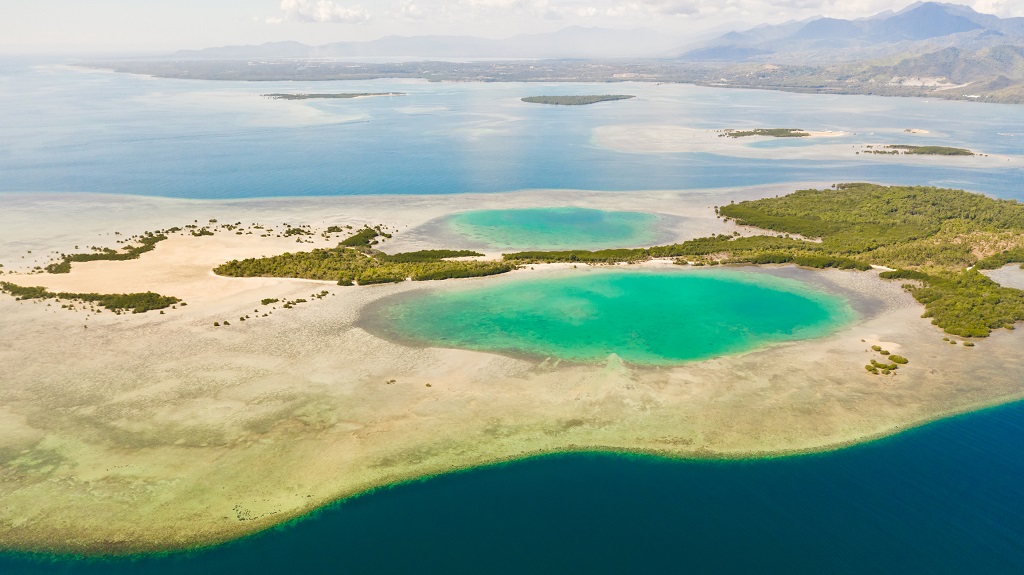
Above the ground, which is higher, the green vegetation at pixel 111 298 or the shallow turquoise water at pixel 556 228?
the shallow turquoise water at pixel 556 228

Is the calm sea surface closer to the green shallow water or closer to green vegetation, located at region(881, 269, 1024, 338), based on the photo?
the green shallow water

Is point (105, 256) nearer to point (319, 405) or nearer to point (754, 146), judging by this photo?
point (319, 405)

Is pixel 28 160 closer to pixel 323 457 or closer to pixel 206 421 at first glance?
pixel 206 421

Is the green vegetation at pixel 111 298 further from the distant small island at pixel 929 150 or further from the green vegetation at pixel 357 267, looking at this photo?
the distant small island at pixel 929 150

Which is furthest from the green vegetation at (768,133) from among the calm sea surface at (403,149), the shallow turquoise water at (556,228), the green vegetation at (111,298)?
the green vegetation at (111,298)

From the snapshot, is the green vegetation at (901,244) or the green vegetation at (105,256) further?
the green vegetation at (105,256)

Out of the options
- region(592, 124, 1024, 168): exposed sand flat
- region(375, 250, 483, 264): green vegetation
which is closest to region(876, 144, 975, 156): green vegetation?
region(592, 124, 1024, 168): exposed sand flat

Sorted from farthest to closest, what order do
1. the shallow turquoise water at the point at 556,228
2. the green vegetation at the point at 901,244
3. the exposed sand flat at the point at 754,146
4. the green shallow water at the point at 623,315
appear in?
the exposed sand flat at the point at 754,146
the shallow turquoise water at the point at 556,228
the green vegetation at the point at 901,244
the green shallow water at the point at 623,315

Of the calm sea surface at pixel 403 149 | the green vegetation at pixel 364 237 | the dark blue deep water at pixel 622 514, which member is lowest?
the dark blue deep water at pixel 622 514
